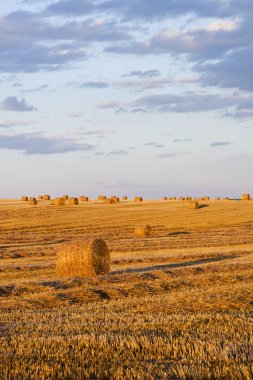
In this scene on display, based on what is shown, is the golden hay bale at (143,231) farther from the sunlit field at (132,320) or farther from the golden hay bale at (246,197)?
the golden hay bale at (246,197)

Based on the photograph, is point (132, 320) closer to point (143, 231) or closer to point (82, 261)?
point (82, 261)

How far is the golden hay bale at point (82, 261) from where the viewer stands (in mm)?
22141

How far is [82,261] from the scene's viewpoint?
22406 millimetres

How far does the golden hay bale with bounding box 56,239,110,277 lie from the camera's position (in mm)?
22141

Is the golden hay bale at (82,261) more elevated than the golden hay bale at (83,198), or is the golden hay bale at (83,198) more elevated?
the golden hay bale at (83,198)

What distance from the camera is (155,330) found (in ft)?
29.8


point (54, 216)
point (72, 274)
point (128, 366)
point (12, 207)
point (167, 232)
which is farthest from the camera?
point (12, 207)

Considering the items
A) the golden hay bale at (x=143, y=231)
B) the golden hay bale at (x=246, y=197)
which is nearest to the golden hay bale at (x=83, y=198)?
the golden hay bale at (x=246, y=197)

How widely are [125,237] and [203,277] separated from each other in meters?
23.4

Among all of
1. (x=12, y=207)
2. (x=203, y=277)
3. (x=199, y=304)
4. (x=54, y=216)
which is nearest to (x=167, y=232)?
(x=54, y=216)

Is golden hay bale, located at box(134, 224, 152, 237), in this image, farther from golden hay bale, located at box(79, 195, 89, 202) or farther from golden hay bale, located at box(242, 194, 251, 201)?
golden hay bale, located at box(242, 194, 251, 201)

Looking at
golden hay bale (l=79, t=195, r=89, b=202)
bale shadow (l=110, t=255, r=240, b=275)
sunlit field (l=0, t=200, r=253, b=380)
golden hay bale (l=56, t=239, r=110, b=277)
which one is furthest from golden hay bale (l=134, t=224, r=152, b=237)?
golden hay bale (l=79, t=195, r=89, b=202)

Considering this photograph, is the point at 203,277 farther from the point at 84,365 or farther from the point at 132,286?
the point at 84,365

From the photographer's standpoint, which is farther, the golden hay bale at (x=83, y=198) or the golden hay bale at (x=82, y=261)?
the golden hay bale at (x=83, y=198)
